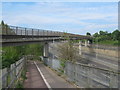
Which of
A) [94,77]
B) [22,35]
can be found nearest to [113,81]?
[94,77]

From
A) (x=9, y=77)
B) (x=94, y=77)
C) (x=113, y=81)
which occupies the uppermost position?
(x=113, y=81)

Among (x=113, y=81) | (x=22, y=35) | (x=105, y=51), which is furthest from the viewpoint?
(x=105, y=51)

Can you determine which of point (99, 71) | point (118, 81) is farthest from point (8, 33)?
point (118, 81)

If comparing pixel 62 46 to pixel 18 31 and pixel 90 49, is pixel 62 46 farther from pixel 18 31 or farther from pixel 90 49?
pixel 90 49

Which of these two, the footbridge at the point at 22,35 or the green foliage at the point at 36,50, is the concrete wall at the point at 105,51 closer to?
the footbridge at the point at 22,35

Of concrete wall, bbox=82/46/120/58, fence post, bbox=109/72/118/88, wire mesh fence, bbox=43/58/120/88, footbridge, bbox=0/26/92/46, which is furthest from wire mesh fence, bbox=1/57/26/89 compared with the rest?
concrete wall, bbox=82/46/120/58

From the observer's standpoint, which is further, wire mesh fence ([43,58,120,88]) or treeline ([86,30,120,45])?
treeline ([86,30,120,45])

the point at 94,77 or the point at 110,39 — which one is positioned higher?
the point at 110,39

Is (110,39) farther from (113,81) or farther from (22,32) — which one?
(113,81)

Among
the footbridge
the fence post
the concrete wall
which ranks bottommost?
the concrete wall

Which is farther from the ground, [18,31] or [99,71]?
[18,31]

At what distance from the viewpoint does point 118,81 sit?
7.20 m

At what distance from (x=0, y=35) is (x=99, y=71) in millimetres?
12874

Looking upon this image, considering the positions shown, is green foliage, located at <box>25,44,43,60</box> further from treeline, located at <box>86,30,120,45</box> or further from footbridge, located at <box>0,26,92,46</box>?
treeline, located at <box>86,30,120,45</box>
